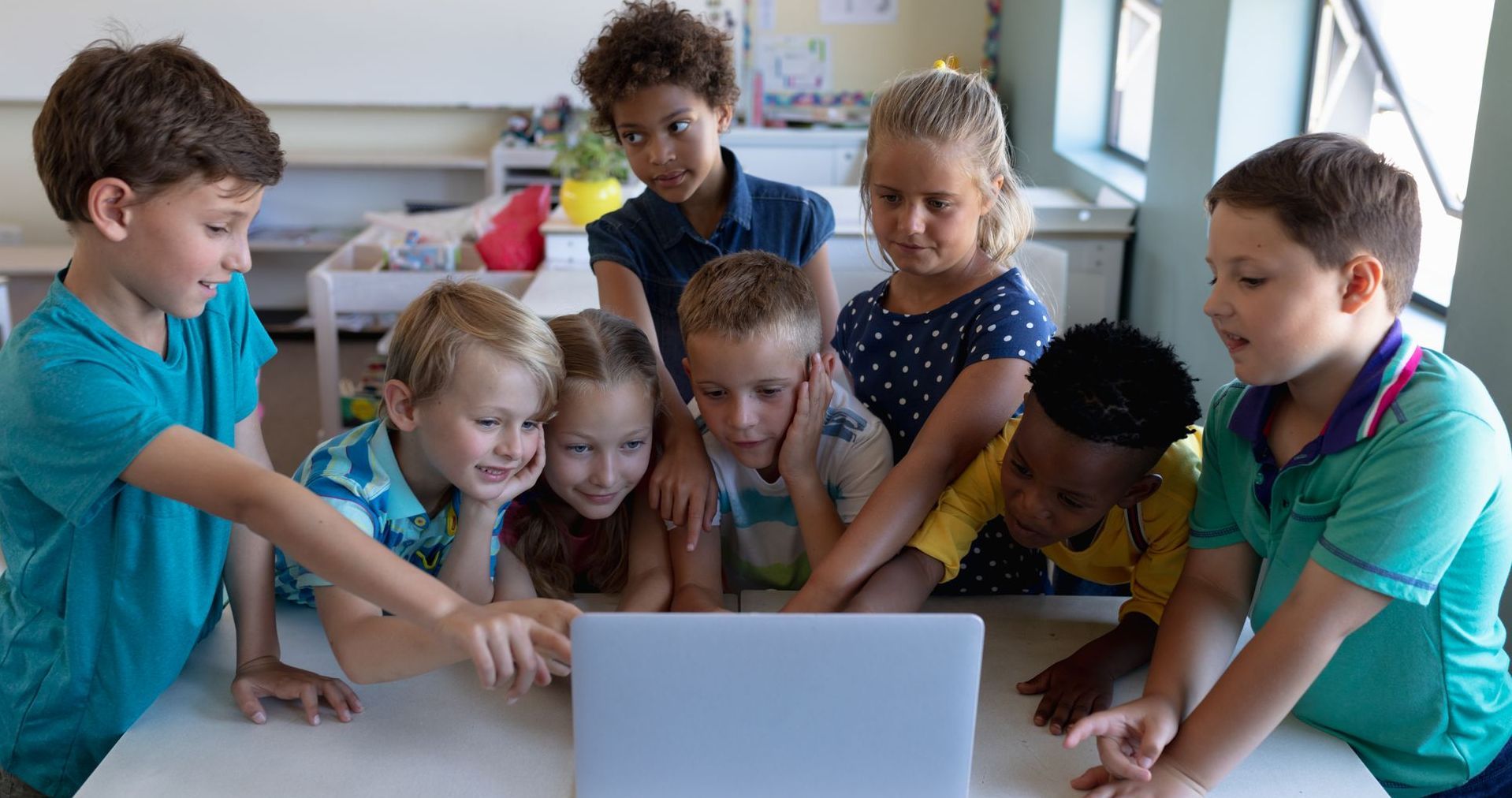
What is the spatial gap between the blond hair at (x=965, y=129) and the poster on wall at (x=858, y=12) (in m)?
4.01

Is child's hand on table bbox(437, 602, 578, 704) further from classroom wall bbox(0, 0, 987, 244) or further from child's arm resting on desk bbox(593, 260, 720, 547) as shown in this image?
classroom wall bbox(0, 0, 987, 244)

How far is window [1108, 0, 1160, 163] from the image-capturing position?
157 inches

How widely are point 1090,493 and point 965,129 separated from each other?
480mm

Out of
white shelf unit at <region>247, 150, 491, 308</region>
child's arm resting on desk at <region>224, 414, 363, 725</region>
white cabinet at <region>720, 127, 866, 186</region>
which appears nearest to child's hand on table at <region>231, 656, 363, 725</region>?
child's arm resting on desk at <region>224, 414, 363, 725</region>

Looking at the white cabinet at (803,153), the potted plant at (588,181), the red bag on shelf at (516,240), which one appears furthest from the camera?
the white cabinet at (803,153)

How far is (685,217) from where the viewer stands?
6.49ft

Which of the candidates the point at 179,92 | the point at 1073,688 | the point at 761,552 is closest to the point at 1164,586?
the point at 1073,688

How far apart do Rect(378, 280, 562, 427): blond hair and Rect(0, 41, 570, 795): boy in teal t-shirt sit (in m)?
0.19

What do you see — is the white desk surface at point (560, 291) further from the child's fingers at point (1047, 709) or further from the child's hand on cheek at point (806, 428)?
the child's fingers at point (1047, 709)

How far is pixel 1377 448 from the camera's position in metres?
1.04

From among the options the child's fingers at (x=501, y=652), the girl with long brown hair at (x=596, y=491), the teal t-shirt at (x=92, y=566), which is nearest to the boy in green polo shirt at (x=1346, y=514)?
the child's fingers at (x=501, y=652)

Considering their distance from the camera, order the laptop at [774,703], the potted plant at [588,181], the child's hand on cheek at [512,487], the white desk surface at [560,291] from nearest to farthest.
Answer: the laptop at [774,703] → the child's hand on cheek at [512,487] → the white desk surface at [560,291] → the potted plant at [588,181]

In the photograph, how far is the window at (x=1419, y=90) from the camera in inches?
89.4

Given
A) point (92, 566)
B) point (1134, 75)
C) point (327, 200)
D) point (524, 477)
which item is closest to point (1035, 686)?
point (524, 477)
